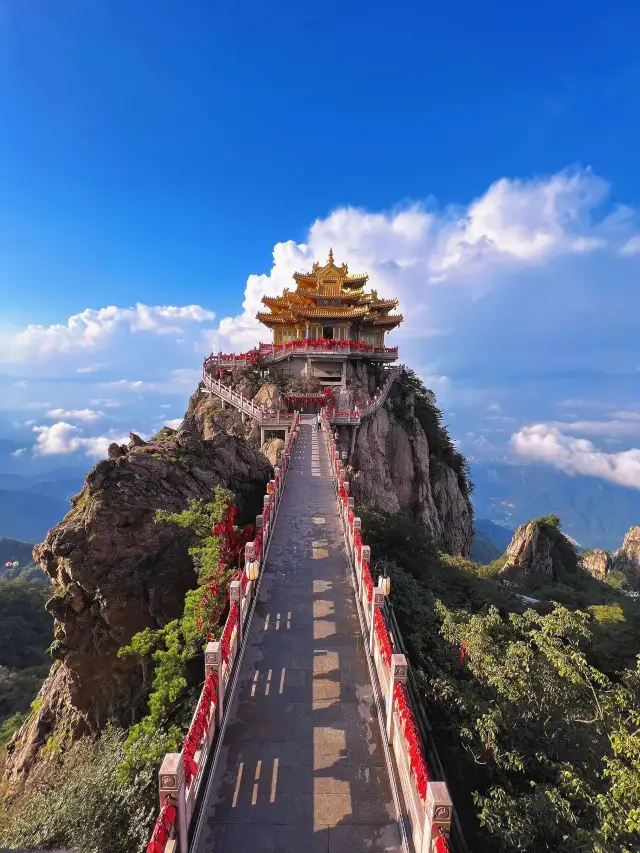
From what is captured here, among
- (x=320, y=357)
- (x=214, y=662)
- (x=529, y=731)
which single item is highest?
(x=320, y=357)

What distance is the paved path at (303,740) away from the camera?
547 centimetres

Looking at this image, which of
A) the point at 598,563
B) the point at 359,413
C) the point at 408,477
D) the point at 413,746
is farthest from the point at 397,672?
the point at 598,563

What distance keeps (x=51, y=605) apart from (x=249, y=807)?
992 cm

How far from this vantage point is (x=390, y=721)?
22.2 feet

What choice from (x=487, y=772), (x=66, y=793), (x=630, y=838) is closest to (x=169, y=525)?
(x=66, y=793)

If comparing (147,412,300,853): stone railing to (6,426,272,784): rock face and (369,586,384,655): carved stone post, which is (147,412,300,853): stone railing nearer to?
(369,586,384,655): carved stone post

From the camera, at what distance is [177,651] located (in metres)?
8.75

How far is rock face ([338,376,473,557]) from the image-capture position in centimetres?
2842

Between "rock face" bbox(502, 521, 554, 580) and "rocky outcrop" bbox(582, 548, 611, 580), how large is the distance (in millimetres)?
14782

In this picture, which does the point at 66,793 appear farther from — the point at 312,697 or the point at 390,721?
the point at 390,721

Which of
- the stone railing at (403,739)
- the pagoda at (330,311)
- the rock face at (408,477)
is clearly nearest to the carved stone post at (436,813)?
the stone railing at (403,739)

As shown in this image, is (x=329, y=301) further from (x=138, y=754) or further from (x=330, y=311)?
(x=138, y=754)

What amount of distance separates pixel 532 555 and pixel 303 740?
2769 cm

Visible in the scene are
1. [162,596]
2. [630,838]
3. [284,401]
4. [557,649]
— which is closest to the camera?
[630,838]
